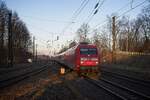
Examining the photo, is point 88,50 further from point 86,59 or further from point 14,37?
point 14,37

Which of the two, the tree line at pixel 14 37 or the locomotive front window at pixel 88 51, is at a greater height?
the tree line at pixel 14 37

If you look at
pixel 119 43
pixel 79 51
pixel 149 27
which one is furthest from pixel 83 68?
pixel 119 43

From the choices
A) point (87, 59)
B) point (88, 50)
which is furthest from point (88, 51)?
point (87, 59)

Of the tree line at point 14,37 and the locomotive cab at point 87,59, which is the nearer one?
the locomotive cab at point 87,59

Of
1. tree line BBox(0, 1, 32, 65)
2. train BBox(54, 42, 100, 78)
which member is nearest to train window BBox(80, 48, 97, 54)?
train BBox(54, 42, 100, 78)

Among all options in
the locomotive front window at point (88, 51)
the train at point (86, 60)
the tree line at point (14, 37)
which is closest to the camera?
the train at point (86, 60)

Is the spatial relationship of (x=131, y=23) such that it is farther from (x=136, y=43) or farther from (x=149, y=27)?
(x=149, y=27)

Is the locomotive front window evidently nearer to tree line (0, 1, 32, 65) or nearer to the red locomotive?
the red locomotive

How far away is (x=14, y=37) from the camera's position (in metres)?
71.9

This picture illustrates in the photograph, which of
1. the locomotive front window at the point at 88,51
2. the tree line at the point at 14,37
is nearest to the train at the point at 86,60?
the locomotive front window at the point at 88,51

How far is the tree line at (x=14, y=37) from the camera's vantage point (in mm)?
56794

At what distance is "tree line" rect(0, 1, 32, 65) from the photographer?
56.8m

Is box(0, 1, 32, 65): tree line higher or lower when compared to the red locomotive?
higher

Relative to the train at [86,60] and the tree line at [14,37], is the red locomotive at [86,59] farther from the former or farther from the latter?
the tree line at [14,37]
